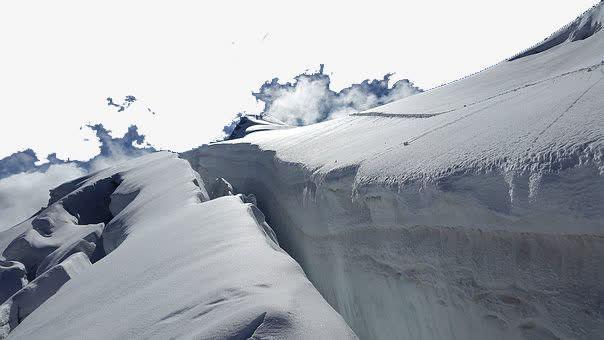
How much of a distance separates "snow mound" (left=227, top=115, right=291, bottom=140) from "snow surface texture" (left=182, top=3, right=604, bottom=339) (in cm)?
594

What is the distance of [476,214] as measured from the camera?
1355 mm

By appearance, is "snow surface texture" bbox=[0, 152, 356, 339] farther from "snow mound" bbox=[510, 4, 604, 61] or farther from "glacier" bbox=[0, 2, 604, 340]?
"snow mound" bbox=[510, 4, 604, 61]

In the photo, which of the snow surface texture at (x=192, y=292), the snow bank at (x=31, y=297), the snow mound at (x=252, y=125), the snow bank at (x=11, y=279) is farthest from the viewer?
the snow mound at (x=252, y=125)

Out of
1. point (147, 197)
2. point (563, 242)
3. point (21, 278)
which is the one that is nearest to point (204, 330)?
point (563, 242)

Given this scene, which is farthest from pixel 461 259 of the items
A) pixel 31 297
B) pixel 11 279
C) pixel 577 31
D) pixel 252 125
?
pixel 252 125

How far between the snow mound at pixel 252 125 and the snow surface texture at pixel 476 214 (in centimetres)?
594

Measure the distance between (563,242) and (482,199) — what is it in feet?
0.76

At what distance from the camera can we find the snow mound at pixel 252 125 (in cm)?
888

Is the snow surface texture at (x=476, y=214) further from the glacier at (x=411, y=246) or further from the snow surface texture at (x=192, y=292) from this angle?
the snow surface texture at (x=192, y=292)

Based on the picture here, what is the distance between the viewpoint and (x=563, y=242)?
1.18 meters

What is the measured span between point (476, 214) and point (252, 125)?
8.41 metres

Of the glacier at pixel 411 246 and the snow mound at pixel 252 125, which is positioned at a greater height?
the snow mound at pixel 252 125

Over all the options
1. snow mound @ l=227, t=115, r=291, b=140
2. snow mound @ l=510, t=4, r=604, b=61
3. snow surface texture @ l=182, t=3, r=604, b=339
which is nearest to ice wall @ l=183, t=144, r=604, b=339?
snow surface texture @ l=182, t=3, r=604, b=339

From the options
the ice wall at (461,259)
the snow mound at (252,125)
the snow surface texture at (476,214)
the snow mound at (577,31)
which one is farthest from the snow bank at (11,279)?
the snow mound at (252,125)
